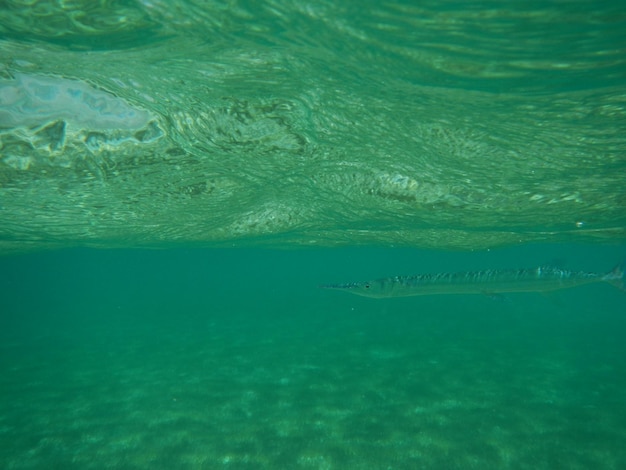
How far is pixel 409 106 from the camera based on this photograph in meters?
8.64

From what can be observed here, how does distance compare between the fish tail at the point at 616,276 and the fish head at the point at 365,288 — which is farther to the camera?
the fish tail at the point at 616,276

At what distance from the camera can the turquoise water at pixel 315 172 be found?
20.4 feet

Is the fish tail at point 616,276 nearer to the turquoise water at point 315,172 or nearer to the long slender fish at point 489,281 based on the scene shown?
the long slender fish at point 489,281

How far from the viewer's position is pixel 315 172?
44.5 feet

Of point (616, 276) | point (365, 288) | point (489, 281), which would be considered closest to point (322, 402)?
point (365, 288)

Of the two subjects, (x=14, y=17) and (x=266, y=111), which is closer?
(x=14, y=17)

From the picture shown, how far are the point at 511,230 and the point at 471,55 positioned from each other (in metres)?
19.3

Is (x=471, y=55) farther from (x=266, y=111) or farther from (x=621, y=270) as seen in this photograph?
(x=621, y=270)

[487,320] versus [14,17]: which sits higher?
[14,17]

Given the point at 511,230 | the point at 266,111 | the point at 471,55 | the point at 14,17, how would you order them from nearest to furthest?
the point at 14,17, the point at 471,55, the point at 266,111, the point at 511,230

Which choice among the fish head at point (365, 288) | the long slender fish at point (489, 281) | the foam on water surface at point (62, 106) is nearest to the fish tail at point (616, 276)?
the long slender fish at point (489, 281)

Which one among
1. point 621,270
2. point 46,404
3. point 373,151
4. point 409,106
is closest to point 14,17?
point 409,106

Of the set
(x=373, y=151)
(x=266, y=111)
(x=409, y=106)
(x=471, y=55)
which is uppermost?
(x=471, y=55)

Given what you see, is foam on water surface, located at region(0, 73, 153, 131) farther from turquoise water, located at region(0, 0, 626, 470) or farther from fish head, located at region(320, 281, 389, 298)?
fish head, located at region(320, 281, 389, 298)
